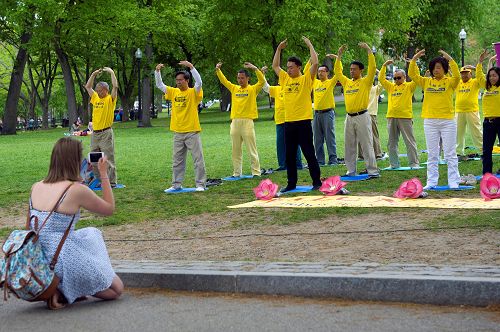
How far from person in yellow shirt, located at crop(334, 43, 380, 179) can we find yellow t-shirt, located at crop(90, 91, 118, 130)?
13.3 feet

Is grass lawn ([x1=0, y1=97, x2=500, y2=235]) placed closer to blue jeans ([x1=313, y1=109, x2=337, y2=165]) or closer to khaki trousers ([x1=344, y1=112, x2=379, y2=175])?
khaki trousers ([x1=344, y1=112, x2=379, y2=175])

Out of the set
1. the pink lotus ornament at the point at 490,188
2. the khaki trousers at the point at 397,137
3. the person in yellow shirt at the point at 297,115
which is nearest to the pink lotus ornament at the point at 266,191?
the person in yellow shirt at the point at 297,115

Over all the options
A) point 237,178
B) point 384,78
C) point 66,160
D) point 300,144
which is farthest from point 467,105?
point 66,160

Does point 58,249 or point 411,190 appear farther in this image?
point 411,190

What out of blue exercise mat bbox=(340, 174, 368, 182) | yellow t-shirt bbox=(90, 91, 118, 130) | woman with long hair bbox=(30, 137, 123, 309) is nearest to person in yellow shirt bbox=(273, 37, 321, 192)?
blue exercise mat bbox=(340, 174, 368, 182)

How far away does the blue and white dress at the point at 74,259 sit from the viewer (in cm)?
739

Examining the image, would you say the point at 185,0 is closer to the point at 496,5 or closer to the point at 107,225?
the point at 496,5

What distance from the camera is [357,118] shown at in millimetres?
16812

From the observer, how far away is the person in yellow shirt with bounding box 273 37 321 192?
1492 cm

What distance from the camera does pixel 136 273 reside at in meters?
8.33

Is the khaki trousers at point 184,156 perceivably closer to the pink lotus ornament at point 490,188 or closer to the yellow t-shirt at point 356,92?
the yellow t-shirt at point 356,92

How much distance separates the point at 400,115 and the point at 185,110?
4396 millimetres

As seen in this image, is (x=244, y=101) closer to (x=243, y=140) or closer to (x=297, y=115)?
(x=243, y=140)

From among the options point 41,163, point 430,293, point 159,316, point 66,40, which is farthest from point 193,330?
point 66,40
